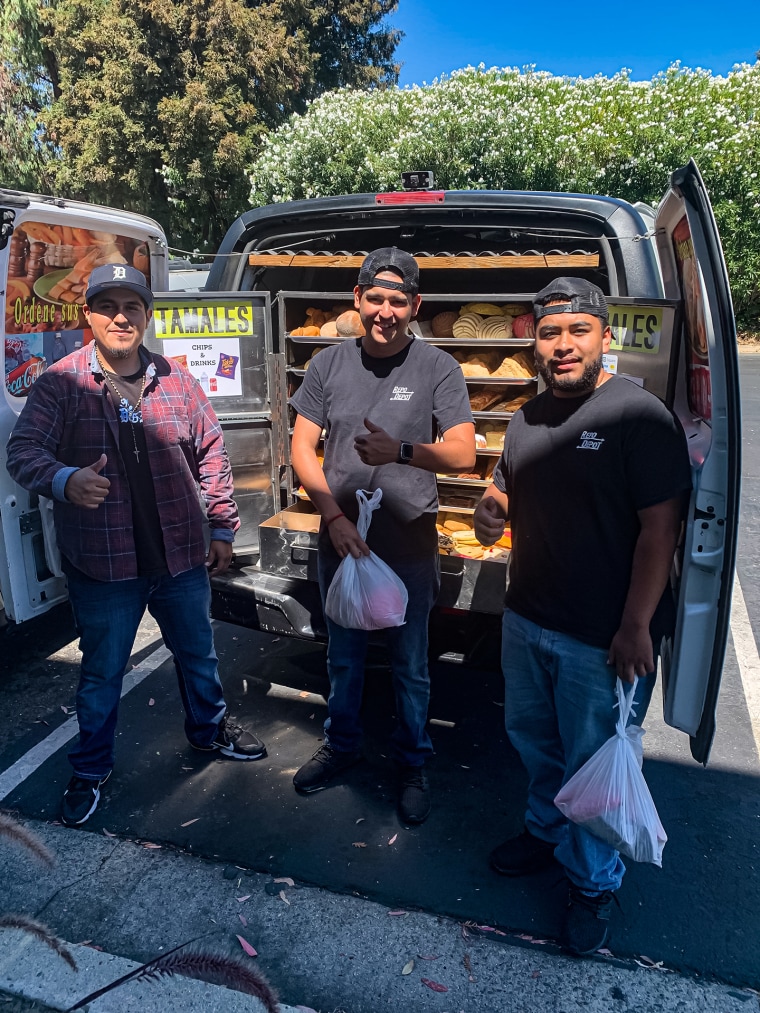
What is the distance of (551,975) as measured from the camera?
7.31 ft

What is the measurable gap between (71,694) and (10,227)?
2.32 meters

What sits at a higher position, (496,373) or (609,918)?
(496,373)

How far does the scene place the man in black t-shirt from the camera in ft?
6.86

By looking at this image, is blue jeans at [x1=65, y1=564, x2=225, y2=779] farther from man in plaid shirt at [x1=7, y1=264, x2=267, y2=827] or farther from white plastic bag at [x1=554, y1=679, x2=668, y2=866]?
white plastic bag at [x1=554, y1=679, x2=668, y2=866]

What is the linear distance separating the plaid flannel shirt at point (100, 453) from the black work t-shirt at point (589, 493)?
4.29ft

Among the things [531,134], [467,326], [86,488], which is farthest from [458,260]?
[531,134]

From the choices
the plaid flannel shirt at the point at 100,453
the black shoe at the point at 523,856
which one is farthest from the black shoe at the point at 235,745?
the black shoe at the point at 523,856

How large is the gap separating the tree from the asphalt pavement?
17.9m

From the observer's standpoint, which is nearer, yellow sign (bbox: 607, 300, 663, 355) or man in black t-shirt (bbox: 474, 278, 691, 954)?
man in black t-shirt (bbox: 474, 278, 691, 954)

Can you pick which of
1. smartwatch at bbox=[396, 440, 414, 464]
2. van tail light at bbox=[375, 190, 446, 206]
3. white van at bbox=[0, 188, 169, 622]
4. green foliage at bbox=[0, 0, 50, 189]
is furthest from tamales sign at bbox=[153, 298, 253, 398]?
green foliage at bbox=[0, 0, 50, 189]

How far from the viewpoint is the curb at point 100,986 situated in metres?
2.12

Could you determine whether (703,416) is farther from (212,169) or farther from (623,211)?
(212,169)

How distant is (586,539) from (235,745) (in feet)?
6.34

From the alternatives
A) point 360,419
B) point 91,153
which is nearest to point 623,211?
point 360,419
